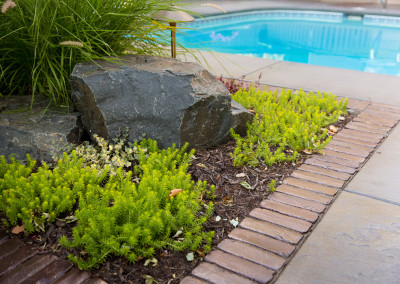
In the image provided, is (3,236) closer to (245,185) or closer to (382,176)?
(245,185)

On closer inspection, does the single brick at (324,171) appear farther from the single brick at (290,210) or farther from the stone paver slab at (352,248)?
the single brick at (290,210)

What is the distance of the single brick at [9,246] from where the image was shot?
2.27m

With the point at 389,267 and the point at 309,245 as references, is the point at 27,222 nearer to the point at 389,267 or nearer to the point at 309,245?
the point at 309,245

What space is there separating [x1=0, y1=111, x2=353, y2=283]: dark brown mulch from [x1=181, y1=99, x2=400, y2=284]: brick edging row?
79mm

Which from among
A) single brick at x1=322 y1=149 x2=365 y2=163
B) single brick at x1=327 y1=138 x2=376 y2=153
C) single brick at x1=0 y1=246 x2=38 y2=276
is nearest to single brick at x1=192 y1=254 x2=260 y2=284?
single brick at x1=0 y1=246 x2=38 y2=276

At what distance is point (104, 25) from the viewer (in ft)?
11.8

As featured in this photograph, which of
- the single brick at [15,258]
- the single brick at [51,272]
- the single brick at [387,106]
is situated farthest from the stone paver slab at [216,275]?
the single brick at [387,106]

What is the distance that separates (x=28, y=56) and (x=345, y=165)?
9.45ft

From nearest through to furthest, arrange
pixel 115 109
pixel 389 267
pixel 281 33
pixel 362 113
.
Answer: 1. pixel 389 267
2. pixel 115 109
3. pixel 362 113
4. pixel 281 33

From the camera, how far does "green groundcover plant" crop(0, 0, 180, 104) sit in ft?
10.9

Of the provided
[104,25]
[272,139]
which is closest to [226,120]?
[272,139]

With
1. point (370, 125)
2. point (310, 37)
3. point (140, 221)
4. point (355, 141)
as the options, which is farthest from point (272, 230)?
point (310, 37)

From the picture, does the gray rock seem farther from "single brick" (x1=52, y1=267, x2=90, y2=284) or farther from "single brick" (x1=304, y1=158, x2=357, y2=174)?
"single brick" (x1=304, y1=158, x2=357, y2=174)

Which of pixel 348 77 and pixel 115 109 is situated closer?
pixel 115 109
